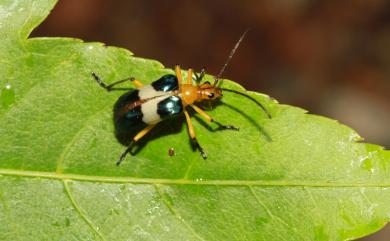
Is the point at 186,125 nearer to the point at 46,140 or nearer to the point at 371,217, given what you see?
the point at 46,140

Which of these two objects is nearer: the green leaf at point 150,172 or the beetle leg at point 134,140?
the green leaf at point 150,172

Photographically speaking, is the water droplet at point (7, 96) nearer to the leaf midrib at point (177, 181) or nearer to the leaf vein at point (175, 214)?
the leaf midrib at point (177, 181)

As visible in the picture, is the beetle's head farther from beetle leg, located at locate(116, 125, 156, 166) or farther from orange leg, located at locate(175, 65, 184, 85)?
beetle leg, located at locate(116, 125, 156, 166)

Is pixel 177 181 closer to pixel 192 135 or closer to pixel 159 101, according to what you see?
pixel 192 135

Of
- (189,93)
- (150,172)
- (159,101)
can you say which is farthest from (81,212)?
(189,93)

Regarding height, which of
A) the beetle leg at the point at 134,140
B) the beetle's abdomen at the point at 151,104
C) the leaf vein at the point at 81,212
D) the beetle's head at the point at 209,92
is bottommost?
the leaf vein at the point at 81,212

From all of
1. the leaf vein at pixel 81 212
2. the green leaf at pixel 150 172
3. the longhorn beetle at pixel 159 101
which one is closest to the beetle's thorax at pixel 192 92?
the longhorn beetle at pixel 159 101
